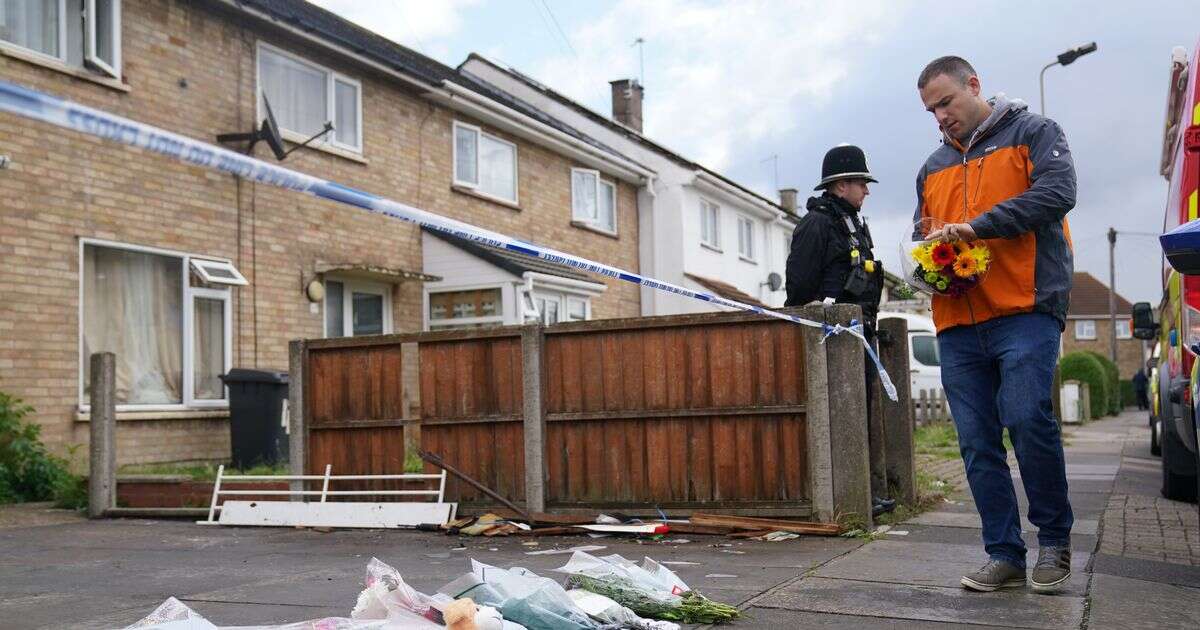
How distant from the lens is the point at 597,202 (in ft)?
72.1

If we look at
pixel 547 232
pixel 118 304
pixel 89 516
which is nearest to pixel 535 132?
pixel 547 232

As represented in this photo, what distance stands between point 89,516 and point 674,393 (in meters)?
5.41

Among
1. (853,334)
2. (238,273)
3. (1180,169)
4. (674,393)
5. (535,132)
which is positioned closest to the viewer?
(1180,169)

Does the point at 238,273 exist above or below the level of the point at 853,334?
above

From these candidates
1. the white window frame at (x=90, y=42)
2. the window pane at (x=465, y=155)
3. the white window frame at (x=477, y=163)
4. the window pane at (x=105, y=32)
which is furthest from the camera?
the window pane at (x=465, y=155)

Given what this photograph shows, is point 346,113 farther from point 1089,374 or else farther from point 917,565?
point 1089,374

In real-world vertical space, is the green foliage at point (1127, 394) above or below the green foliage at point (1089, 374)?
below

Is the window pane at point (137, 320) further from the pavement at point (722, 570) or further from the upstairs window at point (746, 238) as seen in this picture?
the upstairs window at point (746, 238)

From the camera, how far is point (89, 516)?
930cm

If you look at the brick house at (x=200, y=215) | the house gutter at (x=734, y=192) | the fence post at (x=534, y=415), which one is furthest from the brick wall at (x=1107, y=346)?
the fence post at (x=534, y=415)

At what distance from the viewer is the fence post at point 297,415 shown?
8.40 m

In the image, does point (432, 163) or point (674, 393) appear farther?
point (432, 163)

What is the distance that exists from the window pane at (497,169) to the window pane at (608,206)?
403 centimetres

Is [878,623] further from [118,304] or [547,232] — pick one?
[547,232]
